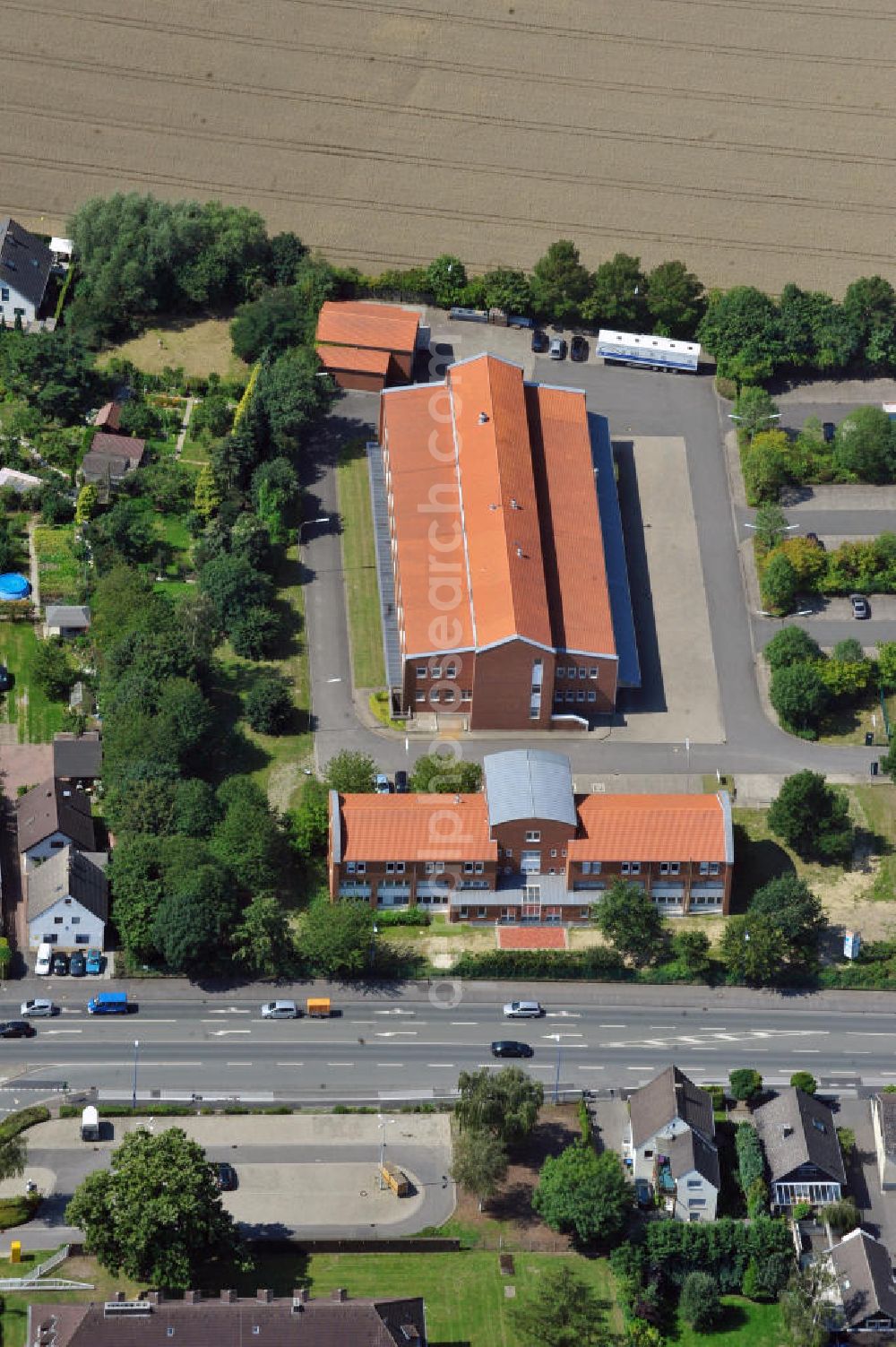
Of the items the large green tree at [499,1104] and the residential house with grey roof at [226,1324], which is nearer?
the residential house with grey roof at [226,1324]

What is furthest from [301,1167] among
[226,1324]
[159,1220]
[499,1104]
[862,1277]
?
[862,1277]

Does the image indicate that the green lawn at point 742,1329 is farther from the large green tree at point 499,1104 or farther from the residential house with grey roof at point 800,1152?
the large green tree at point 499,1104

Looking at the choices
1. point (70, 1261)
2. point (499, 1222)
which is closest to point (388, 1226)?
point (499, 1222)

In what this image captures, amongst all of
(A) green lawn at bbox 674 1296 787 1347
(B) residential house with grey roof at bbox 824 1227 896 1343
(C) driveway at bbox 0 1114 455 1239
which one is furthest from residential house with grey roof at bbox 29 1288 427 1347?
(B) residential house with grey roof at bbox 824 1227 896 1343

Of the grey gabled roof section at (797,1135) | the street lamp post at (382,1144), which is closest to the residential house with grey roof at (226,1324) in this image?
the street lamp post at (382,1144)

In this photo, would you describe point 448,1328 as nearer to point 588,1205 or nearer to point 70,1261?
point 588,1205

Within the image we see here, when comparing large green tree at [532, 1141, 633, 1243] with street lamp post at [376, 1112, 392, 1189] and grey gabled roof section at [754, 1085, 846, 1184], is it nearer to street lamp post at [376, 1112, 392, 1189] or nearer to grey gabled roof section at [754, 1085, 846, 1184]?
street lamp post at [376, 1112, 392, 1189]

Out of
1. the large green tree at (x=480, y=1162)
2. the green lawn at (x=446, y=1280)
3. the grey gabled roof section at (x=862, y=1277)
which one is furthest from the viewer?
the large green tree at (x=480, y=1162)
